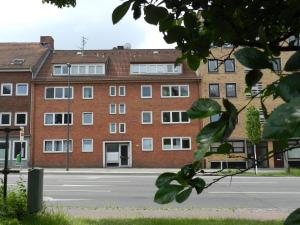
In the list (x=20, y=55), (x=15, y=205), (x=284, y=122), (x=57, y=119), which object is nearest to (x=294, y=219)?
(x=284, y=122)

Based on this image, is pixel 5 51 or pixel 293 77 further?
pixel 5 51

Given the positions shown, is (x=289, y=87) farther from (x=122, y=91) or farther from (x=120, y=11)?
(x=122, y=91)

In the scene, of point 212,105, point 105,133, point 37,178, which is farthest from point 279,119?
point 105,133

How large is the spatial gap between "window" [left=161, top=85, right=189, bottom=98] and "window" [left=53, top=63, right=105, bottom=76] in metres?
6.09

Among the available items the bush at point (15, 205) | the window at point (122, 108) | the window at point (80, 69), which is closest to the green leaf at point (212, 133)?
the bush at point (15, 205)

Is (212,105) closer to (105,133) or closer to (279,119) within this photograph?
(279,119)

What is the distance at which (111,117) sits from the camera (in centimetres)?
4275

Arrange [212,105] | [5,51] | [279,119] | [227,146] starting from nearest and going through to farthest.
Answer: [279,119]
[212,105]
[227,146]
[5,51]

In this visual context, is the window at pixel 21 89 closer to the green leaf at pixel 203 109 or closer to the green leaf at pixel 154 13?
the green leaf at pixel 154 13

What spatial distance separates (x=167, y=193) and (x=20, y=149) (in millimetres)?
43324

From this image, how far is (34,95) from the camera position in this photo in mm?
43156

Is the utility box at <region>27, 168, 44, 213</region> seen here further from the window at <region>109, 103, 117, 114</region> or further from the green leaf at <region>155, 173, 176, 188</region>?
the window at <region>109, 103, 117, 114</region>

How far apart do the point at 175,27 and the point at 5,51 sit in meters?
49.5

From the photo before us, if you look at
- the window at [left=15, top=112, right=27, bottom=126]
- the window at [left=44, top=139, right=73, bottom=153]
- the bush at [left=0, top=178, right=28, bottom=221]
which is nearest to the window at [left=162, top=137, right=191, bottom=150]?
the window at [left=44, top=139, right=73, bottom=153]
